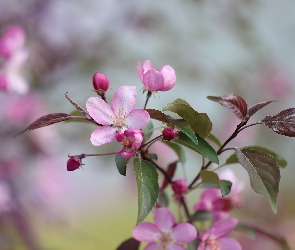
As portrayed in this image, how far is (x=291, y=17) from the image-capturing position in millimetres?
2615

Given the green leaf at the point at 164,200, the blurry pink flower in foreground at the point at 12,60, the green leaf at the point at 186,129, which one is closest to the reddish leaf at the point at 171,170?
the green leaf at the point at 164,200

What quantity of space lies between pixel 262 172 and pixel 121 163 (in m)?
0.12

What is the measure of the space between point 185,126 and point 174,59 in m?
1.29

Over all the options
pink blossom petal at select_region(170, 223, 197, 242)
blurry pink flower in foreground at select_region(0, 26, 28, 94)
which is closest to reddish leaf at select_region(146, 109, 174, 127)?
pink blossom petal at select_region(170, 223, 197, 242)

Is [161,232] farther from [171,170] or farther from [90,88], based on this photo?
[90,88]

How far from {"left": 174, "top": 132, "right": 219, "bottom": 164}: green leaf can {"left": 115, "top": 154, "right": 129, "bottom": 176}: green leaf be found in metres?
0.05

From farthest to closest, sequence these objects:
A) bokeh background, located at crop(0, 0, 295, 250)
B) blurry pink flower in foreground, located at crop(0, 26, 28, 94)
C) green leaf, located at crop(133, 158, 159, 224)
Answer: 1. bokeh background, located at crop(0, 0, 295, 250)
2. blurry pink flower in foreground, located at crop(0, 26, 28, 94)
3. green leaf, located at crop(133, 158, 159, 224)

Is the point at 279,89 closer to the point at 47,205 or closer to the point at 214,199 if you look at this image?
the point at 47,205

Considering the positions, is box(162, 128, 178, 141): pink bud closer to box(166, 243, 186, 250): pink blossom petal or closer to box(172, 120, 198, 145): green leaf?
box(172, 120, 198, 145): green leaf

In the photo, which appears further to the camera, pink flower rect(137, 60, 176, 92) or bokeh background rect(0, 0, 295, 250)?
bokeh background rect(0, 0, 295, 250)

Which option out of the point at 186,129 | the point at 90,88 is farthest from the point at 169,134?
the point at 90,88

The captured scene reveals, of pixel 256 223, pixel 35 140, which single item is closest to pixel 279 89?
pixel 35 140

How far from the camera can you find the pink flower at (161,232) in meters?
0.50

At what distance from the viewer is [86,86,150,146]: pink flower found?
451 millimetres
